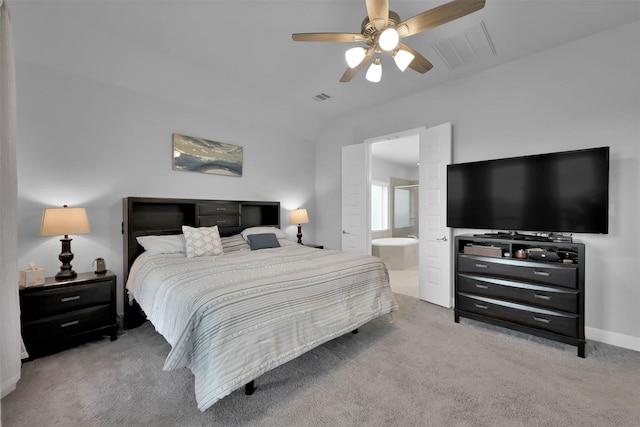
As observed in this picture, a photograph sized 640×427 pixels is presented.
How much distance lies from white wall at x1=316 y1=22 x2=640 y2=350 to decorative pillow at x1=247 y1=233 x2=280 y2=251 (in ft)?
8.81

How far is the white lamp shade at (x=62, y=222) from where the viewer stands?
2.44 m

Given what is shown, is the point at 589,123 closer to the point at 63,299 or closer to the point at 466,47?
the point at 466,47

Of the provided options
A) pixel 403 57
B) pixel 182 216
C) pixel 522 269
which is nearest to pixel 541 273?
pixel 522 269

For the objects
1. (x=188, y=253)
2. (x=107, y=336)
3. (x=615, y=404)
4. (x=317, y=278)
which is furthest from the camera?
(x=188, y=253)

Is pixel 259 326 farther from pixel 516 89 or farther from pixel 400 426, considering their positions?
pixel 516 89

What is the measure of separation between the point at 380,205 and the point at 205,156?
198 inches

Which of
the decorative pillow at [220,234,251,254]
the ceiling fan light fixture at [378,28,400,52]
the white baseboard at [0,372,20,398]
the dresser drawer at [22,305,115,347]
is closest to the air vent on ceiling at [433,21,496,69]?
the ceiling fan light fixture at [378,28,400,52]

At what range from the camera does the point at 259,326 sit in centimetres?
179

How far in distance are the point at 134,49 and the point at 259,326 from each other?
2991 mm

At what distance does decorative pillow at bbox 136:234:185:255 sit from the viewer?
9.77ft

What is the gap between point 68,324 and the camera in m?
2.42

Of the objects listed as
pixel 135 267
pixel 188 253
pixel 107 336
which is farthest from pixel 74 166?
pixel 107 336

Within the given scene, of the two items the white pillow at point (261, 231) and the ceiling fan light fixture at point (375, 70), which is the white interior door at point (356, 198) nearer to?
the white pillow at point (261, 231)

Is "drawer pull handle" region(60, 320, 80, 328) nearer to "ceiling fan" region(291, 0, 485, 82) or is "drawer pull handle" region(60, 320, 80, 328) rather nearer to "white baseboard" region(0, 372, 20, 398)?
"white baseboard" region(0, 372, 20, 398)
